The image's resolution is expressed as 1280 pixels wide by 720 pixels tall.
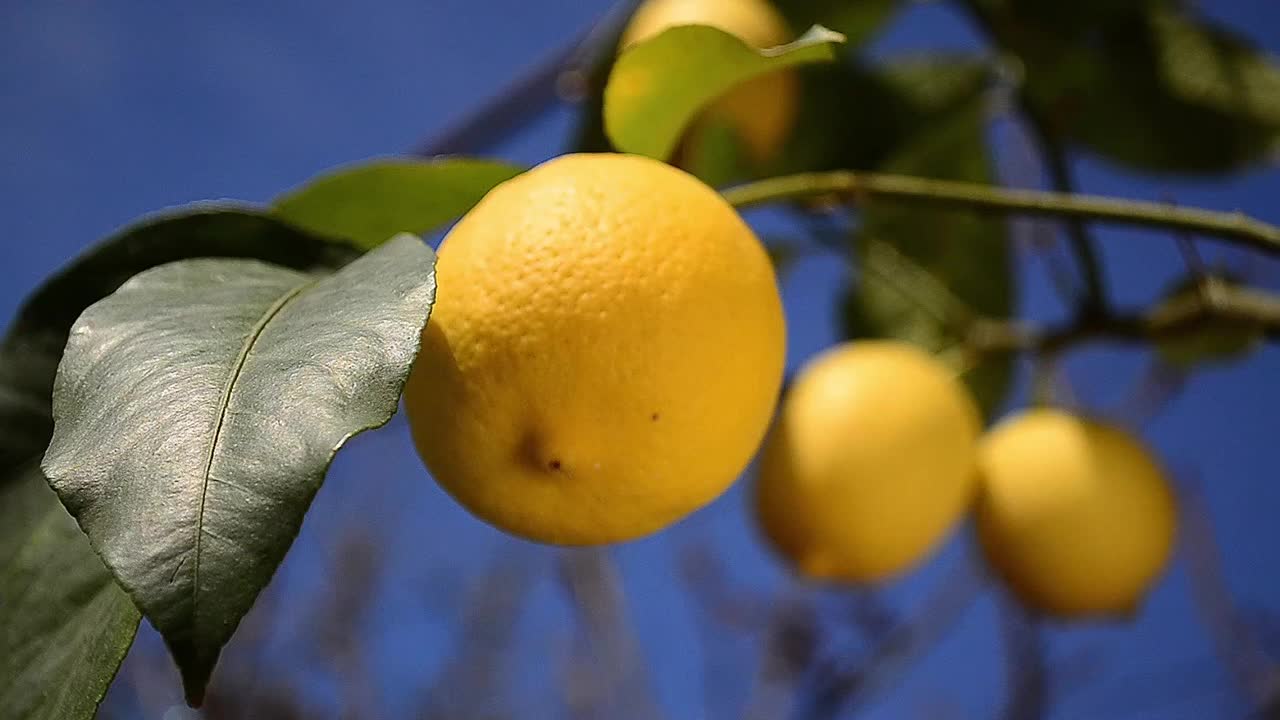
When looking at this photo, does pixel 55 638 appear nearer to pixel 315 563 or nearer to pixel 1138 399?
pixel 1138 399

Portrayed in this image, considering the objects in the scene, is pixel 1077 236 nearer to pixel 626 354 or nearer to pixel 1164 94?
pixel 1164 94

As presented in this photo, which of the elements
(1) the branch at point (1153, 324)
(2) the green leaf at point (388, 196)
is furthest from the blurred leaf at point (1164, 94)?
(2) the green leaf at point (388, 196)

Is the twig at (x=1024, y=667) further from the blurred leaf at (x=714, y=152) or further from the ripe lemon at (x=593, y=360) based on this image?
the ripe lemon at (x=593, y=360)

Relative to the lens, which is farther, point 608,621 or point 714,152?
point 608,621

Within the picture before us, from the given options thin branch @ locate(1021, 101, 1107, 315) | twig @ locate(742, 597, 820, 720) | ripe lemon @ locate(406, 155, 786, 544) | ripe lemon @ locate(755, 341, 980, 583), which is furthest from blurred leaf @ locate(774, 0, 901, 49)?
twig @ locate(742, 597, 820, 720)

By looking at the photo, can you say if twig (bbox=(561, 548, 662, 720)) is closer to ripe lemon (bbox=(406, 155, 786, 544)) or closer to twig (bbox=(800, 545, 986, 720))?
twig (bbox=(800, 545, 986, 720))

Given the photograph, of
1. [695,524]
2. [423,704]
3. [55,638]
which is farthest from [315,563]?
[55,638]

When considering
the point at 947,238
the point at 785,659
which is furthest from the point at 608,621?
the point at 947,238
